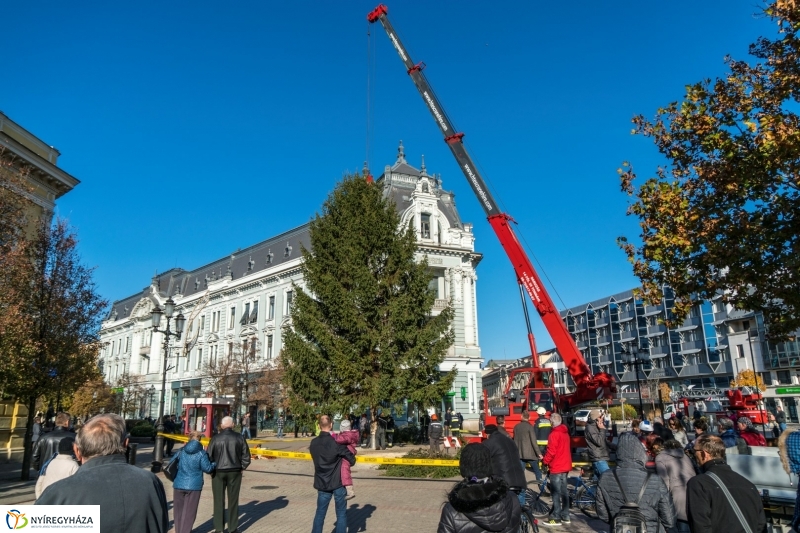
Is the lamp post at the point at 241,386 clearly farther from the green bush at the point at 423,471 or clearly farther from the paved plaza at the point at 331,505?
the green bush at the point at 423,471

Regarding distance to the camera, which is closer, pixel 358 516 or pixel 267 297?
pixel 358 516

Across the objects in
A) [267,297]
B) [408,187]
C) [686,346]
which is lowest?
[686,346]

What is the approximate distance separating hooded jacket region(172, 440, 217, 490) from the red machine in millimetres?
13579

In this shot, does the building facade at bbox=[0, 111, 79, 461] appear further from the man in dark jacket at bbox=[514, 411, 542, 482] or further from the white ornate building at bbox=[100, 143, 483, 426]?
the man in dark jacket at bbox=[514, 411, 542, 482]

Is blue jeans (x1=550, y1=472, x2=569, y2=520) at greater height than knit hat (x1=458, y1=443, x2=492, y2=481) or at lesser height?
lesser

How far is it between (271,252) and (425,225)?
52.9ft

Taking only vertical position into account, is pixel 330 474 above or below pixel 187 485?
above

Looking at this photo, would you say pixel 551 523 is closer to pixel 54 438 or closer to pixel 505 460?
pixel 505 460

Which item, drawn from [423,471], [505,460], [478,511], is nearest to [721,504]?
[478,511]

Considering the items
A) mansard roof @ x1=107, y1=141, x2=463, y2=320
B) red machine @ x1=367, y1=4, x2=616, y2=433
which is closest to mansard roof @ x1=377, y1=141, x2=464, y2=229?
mansard roof @ x1=107, y1=141, x2=463, y2=320

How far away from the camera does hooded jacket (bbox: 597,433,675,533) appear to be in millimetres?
5954

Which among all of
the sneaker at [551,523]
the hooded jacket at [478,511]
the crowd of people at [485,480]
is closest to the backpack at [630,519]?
the crowd of people at [485,480]

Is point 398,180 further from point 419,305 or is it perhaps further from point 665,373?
point 665,373

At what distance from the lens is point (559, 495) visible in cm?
998
